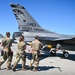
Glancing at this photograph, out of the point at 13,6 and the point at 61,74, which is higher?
the point at 13,6

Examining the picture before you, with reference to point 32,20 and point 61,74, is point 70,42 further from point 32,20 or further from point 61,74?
point 61,74

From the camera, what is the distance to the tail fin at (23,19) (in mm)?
18875

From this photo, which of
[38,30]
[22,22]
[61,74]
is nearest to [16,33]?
[22,22]

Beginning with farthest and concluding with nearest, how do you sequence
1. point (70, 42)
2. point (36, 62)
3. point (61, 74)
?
point (70, 42), point (36, 62), point (61, 74)

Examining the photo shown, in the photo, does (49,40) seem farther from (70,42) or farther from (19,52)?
(19,52)

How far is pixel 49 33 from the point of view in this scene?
64.5 ft

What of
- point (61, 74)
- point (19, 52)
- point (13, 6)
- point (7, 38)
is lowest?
point (61, 74)

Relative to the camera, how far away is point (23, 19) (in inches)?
750

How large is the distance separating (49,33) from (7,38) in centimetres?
1089

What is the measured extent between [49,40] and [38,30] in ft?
7.47

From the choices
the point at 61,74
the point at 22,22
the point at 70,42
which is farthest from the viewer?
the point at 22,22

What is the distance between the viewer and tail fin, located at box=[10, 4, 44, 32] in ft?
61.9

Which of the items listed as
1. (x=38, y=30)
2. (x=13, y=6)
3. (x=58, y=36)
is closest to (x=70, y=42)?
(x=58, y=36)

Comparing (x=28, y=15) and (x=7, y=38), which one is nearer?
(x=7, y=38)
